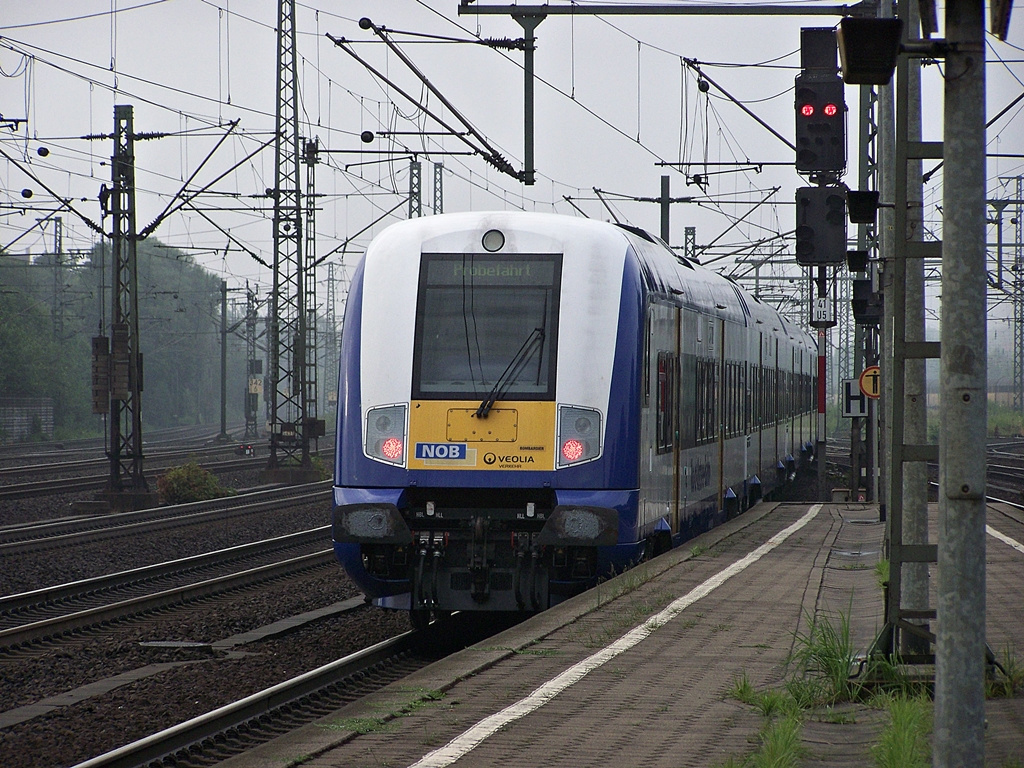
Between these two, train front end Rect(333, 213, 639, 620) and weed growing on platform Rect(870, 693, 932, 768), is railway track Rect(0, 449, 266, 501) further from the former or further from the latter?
weed growing on platform Rect(870, 693, 932, 768)

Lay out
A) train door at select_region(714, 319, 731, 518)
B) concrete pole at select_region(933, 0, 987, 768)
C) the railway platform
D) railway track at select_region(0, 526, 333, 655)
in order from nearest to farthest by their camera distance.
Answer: concrete pole at select_region(933, 0, 987, 768)
the railway platform
railway track at select_region(0, 526, 333, 655)
train door at select_region(714, 319, 731, 518)

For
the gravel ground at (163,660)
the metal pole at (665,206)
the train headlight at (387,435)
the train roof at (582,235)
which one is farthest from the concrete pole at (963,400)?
the metal pole at (665,206)

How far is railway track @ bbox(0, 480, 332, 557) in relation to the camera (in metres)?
18.7

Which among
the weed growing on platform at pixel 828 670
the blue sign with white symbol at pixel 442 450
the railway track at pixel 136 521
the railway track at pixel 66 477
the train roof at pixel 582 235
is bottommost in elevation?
the railway track at pixel 136 521

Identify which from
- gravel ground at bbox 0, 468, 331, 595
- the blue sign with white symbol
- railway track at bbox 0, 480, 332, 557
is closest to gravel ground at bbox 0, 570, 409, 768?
the blue sign with white symbol

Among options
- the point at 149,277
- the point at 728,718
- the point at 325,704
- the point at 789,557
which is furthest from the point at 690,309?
the point at 149,277

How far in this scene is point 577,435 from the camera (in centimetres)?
1026

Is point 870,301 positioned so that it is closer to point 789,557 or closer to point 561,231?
point 789,557

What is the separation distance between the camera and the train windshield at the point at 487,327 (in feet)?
34.0

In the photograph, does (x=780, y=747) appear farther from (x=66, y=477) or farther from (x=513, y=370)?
(x=66, y=477)

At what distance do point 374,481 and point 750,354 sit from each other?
10.2 metres

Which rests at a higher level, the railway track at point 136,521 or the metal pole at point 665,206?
the metal pole at point 665,206

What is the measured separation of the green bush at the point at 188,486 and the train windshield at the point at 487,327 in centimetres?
1803

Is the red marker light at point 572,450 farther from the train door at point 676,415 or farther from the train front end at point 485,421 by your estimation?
the train door at point 676,415
